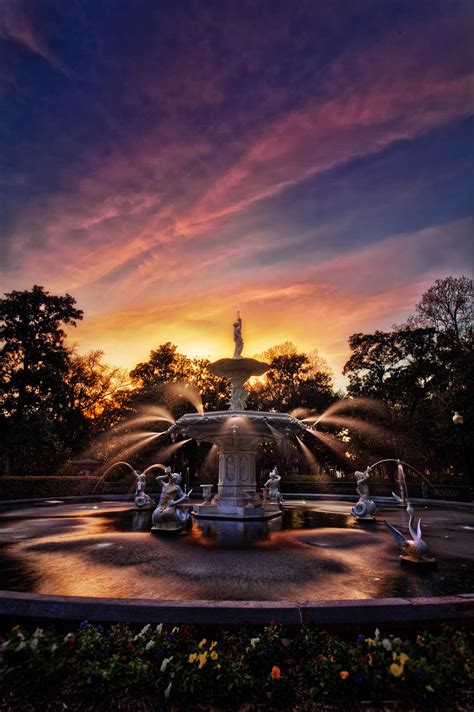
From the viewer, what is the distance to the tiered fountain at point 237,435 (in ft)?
45.6

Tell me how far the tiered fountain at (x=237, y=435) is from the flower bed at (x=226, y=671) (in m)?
9.69

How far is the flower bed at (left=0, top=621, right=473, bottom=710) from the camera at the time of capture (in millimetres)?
3283

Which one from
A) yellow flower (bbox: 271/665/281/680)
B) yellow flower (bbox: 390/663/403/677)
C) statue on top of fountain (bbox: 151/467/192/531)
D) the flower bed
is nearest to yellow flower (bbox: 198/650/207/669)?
the flower bed

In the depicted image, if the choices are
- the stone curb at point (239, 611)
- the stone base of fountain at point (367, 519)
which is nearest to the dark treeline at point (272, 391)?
the stone base of fountain at point (367, 519)

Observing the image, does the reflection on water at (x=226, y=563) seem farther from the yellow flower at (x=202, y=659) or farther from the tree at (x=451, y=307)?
the tree at (x=451, y=307)

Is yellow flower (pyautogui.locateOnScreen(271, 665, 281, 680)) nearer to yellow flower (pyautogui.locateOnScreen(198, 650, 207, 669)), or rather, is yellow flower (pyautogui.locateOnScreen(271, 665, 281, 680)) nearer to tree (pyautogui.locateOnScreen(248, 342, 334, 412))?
yellow flower (pyautogui.locateOnScreen(198, 650, 207, 669))

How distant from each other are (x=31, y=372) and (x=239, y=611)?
97.6 ft

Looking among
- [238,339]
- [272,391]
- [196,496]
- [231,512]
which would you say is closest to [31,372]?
[196,496]

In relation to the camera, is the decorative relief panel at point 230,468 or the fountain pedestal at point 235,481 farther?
the decorative relief panel at point 230,468

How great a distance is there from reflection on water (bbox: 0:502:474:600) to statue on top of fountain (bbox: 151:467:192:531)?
0.51 metres

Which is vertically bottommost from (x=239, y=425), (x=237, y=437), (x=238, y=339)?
(x=237, y=437)

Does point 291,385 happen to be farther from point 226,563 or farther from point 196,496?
point 226,563

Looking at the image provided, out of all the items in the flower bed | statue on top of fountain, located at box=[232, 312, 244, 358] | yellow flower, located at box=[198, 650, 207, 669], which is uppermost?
statue on top of fountain, located at box=[232, 312, 244, 358]

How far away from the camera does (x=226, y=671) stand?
11.2ft
